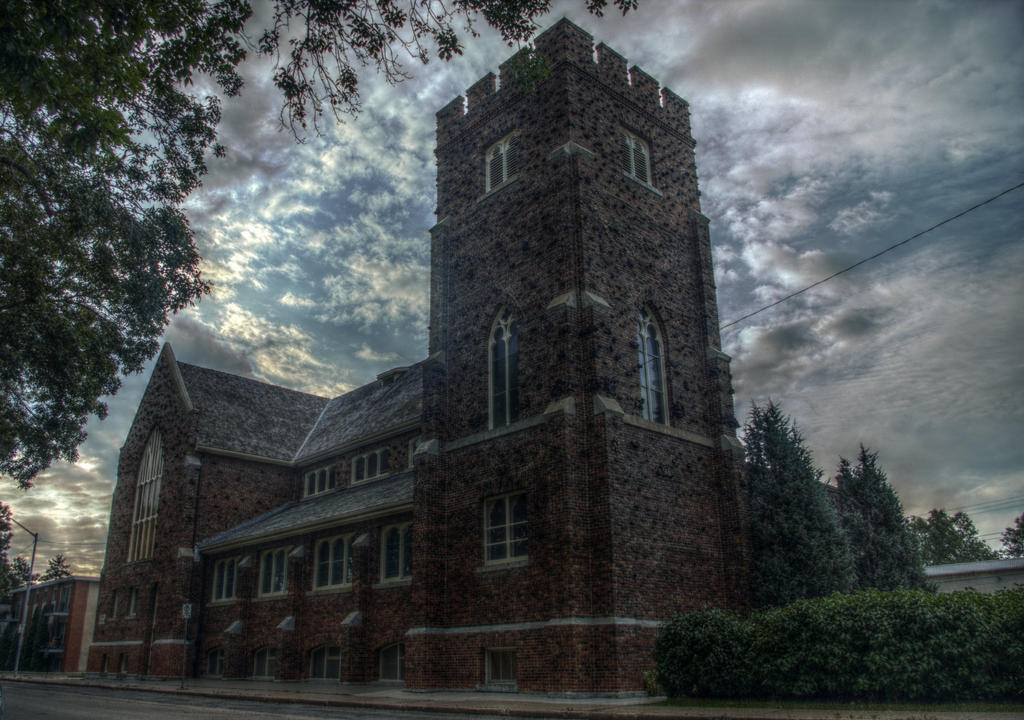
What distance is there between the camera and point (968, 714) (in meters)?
10.8

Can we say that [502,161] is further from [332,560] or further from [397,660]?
[397,660]

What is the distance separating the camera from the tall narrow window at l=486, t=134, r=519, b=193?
22906 mm

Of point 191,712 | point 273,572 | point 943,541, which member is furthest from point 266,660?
point 943,541

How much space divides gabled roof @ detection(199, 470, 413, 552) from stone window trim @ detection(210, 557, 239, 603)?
0.71m

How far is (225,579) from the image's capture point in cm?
3117

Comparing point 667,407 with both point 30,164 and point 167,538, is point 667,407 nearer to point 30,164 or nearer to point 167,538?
point 30,164

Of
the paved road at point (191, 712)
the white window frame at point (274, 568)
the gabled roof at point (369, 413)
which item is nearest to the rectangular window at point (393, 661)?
the paved road at point (191, 712)

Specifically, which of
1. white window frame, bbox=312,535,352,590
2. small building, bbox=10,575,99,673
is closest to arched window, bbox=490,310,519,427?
white window frame, bbox=312,535,352,590

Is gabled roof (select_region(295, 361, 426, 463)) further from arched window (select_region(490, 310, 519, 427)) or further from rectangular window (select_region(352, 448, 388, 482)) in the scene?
arched window (select_region(490, 310, 519, 427))

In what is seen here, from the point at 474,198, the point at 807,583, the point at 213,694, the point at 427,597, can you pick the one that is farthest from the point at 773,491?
the point at 213,694

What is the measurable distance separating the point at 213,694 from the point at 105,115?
16982 millimetres

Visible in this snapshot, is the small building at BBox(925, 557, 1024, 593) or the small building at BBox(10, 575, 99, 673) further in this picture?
the small building at BBox(10, 575, 99, 673)

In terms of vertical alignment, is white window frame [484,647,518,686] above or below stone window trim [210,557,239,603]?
below

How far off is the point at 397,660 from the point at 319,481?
43.2 ft
